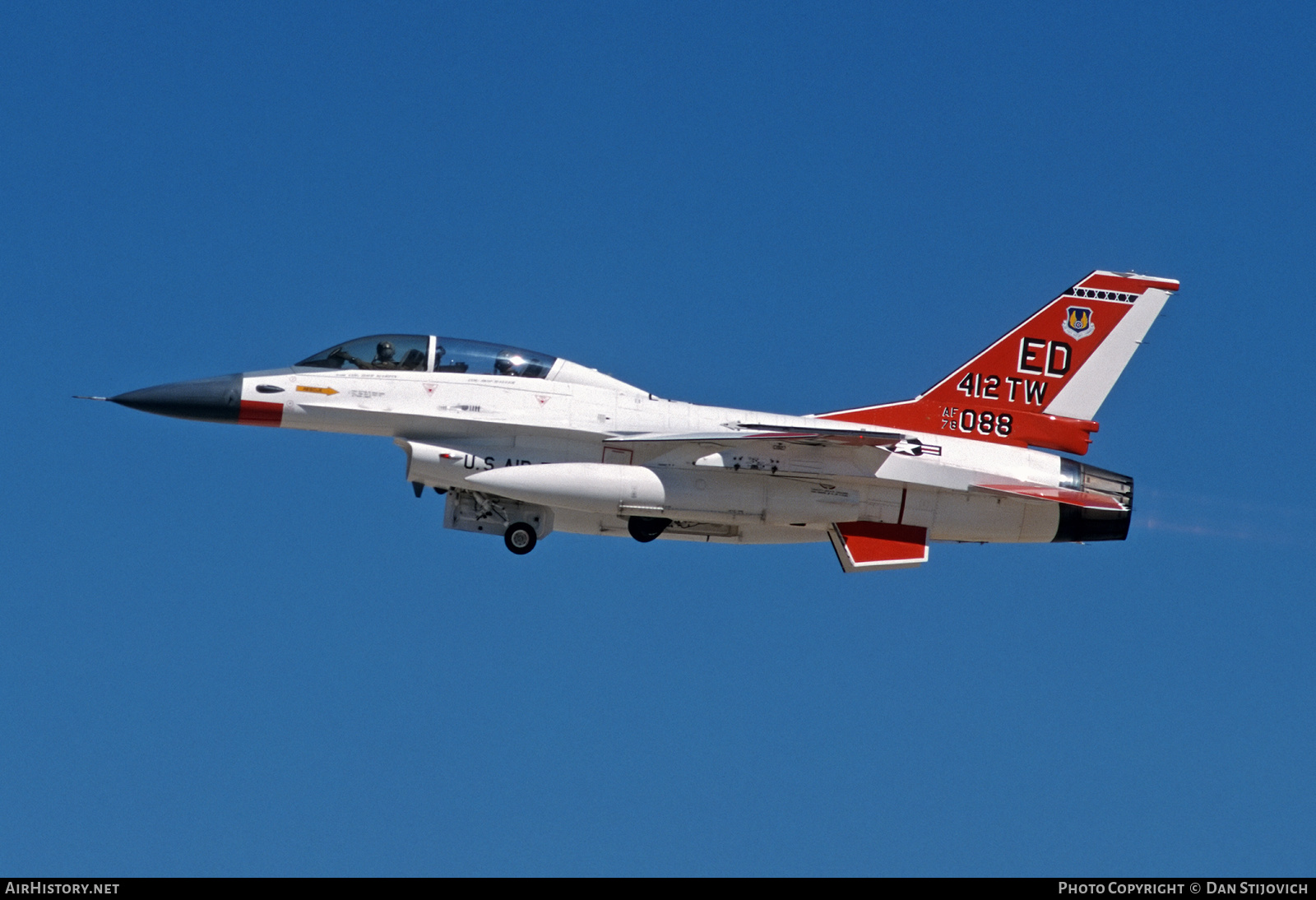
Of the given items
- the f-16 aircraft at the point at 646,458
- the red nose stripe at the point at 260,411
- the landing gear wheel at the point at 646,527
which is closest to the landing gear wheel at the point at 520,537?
the f-16 aircraft at the point at 646,458

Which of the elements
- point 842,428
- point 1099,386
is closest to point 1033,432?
point 1099,386

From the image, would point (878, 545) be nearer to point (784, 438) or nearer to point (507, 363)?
point (784, 438)

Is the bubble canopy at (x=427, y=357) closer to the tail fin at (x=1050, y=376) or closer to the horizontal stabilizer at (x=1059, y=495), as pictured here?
the tail fin at (x=1050, y=376)

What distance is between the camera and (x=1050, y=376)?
2639 centimetres

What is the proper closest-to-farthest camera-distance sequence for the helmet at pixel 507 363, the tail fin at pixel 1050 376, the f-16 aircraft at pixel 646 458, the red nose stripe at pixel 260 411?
the f-16 aircraft at pixel 646 458, the red nose stripe at pixel 260 411, the helmet at pixel 507 363, the tail fin at pixel 1050 376

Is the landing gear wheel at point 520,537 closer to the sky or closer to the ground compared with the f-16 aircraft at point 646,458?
closer to the ground

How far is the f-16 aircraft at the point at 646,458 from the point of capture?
2444 cm

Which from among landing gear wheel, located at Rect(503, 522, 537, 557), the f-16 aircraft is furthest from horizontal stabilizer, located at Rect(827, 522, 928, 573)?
landing gear wheel, located at Rect(503, 522, 537, 557)

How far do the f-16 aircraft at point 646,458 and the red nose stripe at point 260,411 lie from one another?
0.05 ft

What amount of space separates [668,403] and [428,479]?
329cm

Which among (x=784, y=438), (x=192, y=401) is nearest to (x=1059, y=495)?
(x=784, y=438)

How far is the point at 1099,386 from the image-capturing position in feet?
86.7

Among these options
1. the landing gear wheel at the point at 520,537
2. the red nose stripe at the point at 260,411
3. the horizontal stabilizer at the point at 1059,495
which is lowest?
the landing gear wheel at the point at 520,537

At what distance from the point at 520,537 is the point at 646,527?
1683 millimetres
